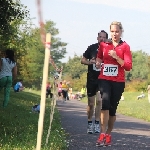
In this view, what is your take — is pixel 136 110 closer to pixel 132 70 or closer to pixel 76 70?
pixel 76 70

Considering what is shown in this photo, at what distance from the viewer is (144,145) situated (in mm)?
7480

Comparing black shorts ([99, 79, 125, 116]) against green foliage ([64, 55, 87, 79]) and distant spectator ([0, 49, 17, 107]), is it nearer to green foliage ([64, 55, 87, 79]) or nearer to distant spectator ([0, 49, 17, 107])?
distant spectator ([0, 49, 17, 107])

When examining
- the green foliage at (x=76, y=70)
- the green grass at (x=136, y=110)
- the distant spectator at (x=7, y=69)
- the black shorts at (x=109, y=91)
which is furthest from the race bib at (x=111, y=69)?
the green foliage at (x=76, y=70)

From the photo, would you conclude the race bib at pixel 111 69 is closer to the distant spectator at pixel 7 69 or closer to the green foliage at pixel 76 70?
the distant spectator at pixel 7 69

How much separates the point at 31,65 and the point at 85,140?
98.3m

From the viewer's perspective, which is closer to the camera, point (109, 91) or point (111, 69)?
point (111, 69)

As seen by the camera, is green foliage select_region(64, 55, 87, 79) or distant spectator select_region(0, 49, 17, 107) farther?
green foliage select_region(64, 55, 87, 79)

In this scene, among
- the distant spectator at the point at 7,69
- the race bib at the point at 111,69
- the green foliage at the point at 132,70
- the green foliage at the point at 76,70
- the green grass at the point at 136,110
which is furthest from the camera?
the green foliage at the point at 132,70

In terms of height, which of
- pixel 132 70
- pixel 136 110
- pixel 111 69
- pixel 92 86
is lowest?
pixel 136 110

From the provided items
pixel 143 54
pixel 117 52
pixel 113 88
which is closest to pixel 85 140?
pixel 113 88

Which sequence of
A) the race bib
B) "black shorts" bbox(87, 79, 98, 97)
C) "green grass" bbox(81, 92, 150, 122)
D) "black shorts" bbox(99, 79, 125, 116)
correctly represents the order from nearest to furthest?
the race bib < "black shorts" bbox(99, 79, 125, 116) < "black shorts" bbox(87, 79, 98, 97) < "green grass" bbox(81, 92, 150, 122)

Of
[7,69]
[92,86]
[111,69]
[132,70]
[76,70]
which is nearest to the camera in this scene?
[111,69]

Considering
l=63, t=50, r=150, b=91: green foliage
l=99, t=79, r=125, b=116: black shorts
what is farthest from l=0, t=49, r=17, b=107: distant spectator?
l=63, t=50, r=150, b=91: green foliage

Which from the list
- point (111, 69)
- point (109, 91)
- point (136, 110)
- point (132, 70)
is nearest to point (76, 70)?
point (132, 70)
